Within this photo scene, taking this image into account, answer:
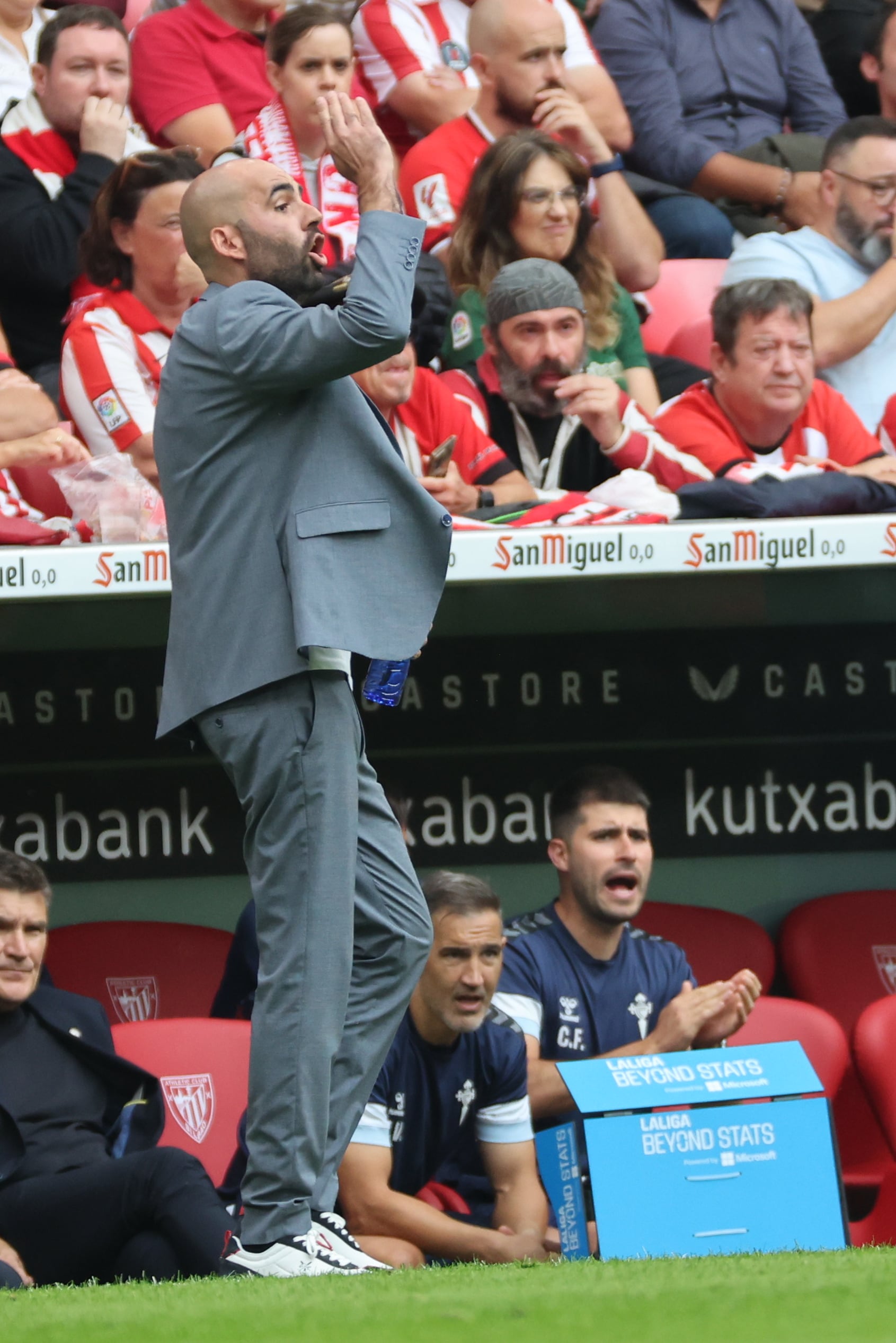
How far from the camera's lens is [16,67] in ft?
19.5

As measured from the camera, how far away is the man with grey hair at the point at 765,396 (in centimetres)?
491

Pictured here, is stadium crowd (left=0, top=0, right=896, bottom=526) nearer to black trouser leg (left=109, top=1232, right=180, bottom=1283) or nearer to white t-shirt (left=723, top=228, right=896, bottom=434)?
white t-shirt (left=723, top=228, right=896, bottom=434)

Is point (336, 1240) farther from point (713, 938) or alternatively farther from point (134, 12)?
point (134, 12)

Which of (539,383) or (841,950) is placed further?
(841,950)

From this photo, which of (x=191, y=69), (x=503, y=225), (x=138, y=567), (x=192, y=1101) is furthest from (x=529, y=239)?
(x=192, y=1101)

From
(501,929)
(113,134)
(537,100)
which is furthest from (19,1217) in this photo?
(537,100)

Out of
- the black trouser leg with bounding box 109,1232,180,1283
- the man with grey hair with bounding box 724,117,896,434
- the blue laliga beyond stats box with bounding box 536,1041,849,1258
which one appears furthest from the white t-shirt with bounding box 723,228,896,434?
the black trouser leg with bounding box 109,1232,180,1283

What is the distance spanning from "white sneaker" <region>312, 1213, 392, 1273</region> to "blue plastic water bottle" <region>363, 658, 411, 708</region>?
812mm

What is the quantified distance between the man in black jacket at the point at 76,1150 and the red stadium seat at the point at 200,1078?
0.17 metres

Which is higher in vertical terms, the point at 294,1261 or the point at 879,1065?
the point at 879,1065

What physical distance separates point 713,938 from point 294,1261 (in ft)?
8.35

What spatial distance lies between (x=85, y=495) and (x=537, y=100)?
229 cm

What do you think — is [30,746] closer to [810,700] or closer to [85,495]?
[85,495]

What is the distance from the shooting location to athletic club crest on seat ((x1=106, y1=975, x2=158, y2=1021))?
504 centimetres
